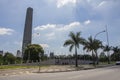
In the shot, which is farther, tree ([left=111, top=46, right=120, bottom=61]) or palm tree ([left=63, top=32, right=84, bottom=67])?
tree ([left=111, top=46, right=120, bottom=61])

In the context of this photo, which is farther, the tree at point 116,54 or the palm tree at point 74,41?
the tree at point 116,54

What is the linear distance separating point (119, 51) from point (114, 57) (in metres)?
4.53

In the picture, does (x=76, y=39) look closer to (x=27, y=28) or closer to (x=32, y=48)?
(x=32, y=48)

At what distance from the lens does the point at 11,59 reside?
94.9 m

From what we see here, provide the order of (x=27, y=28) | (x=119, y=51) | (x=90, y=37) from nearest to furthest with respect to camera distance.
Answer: (x=90, y=37) < (x=119, y=51) < (x=27, y=28)

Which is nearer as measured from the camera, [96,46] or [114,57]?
[96,46]

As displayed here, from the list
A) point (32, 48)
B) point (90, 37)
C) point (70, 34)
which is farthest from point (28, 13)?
point (70, 34)

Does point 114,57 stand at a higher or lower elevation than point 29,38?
lower

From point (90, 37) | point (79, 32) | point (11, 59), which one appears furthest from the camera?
point (11, 59)

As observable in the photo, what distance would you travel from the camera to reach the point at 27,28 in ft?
467

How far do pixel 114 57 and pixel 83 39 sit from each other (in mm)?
82542

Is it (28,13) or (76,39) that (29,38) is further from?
(76,39)

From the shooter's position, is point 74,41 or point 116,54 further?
point 116,54

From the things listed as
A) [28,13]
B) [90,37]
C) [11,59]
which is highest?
[28,13]
